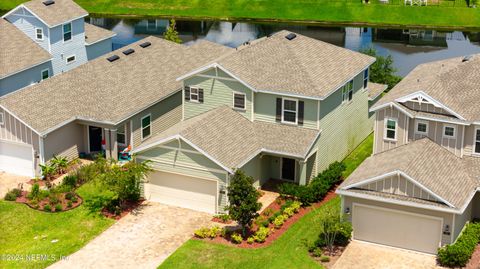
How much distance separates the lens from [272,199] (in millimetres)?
48062

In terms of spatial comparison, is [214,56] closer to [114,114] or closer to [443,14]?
[114,114]

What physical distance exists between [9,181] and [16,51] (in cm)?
1383

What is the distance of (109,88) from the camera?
5512 centimetres

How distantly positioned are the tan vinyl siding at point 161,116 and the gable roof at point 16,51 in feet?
36.3

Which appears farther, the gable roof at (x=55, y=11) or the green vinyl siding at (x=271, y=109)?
the gable roof at (x=55, y=11)

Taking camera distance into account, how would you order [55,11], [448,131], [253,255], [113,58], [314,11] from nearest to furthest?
[253,255] → [448,131] → [113,58] → [55,11] → [314,11]

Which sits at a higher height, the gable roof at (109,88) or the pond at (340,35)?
the gable roof at (109,88)

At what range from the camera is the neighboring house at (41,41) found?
59969mm

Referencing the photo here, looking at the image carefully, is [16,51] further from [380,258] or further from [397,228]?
[380,258]

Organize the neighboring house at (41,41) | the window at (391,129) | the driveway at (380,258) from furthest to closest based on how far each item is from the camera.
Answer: the neighboring house at (41,41), the window at (391,129), the driveway at (380,258)

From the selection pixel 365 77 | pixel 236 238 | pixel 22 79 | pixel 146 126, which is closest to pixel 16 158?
pixel 146 126

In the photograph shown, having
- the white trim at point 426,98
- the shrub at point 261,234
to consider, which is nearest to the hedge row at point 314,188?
the shrub at point 261,234

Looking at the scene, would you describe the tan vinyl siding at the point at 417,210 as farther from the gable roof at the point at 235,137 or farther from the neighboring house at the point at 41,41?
the neighboring house at the point at 41,41

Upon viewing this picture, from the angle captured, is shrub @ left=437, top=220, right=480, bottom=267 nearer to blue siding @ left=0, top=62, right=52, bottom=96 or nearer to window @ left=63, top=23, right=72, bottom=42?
blue siding @ left=0, top=62, right=52, bottom=96
